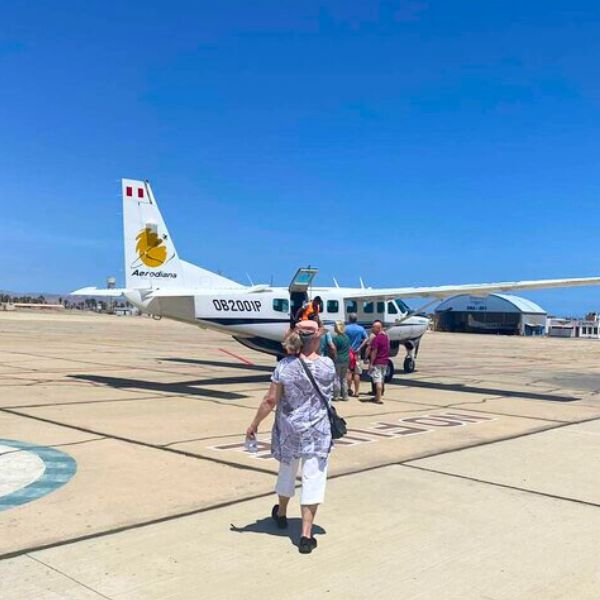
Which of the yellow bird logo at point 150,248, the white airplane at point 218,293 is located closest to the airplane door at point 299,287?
the white airplane at point 218,293

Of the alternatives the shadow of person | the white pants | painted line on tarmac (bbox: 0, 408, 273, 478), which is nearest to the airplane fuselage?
painted line on tarmac (bbox: 0, 408, 273, 478)

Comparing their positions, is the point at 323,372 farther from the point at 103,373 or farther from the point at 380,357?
the point at 103,373

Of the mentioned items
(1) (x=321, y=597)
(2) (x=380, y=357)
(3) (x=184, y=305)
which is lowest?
(1) (x=321, y=597)

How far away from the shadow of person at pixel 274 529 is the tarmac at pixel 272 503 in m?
0.03

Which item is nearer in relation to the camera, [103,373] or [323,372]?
[323,372]

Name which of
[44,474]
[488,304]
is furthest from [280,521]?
[488,304]

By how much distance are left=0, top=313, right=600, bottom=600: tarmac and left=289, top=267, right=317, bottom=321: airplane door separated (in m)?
5.00

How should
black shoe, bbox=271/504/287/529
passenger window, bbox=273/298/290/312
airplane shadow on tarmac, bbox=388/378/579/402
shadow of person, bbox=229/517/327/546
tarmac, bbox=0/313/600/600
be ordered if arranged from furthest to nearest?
passenger window, bbox=273/298/290/312, airplane shadow on tarmac, bbox=388/378/579/402, black shoe, bbox=271/504/287/529, shadow of person, bbox=229/517/327/546, tarmac, bbox=0/313/600/600

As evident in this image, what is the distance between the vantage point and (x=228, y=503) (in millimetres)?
6430

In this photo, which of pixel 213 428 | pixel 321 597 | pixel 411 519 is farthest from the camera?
pixel 213 428

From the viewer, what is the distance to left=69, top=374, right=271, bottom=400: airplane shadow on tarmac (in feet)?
48.4

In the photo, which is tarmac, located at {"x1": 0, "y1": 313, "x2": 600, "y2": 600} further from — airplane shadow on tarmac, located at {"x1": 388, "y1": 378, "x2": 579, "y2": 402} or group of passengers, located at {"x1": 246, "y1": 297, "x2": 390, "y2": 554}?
airplane shadow on tarmac, located at {"x1": 388, "y1": 378, "x2": 579, "y2": 402}

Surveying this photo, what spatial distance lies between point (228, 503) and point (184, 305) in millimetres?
11106

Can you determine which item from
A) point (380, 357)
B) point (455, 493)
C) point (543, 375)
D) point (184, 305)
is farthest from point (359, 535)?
point (543, 375)
